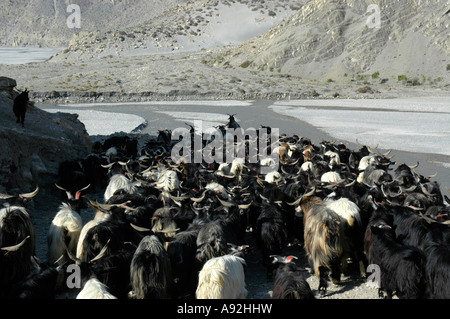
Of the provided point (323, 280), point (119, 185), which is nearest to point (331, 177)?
point (323, 280)

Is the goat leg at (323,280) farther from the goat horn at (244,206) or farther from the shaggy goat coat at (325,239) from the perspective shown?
the goat horn at (244,206)

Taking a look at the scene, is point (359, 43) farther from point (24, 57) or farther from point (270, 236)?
point (24, 57)

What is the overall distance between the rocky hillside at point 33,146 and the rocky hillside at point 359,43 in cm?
3674

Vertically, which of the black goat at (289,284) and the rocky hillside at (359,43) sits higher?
the rocky hillside at (359,43)

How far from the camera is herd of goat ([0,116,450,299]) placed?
235 inches

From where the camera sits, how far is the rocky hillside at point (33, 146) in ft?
36.3

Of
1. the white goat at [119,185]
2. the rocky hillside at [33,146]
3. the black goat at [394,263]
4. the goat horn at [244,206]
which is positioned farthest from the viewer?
the rocky hillside at [33,146]

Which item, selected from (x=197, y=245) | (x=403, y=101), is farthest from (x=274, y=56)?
(x=197, y=245)

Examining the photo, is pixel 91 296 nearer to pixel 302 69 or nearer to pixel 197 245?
pixel 197 245

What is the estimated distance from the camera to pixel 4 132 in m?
11.4

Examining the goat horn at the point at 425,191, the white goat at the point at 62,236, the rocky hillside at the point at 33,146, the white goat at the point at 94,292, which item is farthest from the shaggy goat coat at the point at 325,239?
the rocky hillside at the point at 33,146

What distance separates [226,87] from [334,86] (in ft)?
31.0

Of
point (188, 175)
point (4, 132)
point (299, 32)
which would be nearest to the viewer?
point (4, 132)

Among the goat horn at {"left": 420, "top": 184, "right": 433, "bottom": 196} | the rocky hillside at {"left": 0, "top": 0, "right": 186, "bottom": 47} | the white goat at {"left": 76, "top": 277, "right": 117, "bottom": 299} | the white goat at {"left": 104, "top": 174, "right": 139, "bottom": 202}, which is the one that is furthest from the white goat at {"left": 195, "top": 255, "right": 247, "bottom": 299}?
the rocky hillside at {"left": 0, "top": 0, "right": 186, "bottom": 47}
